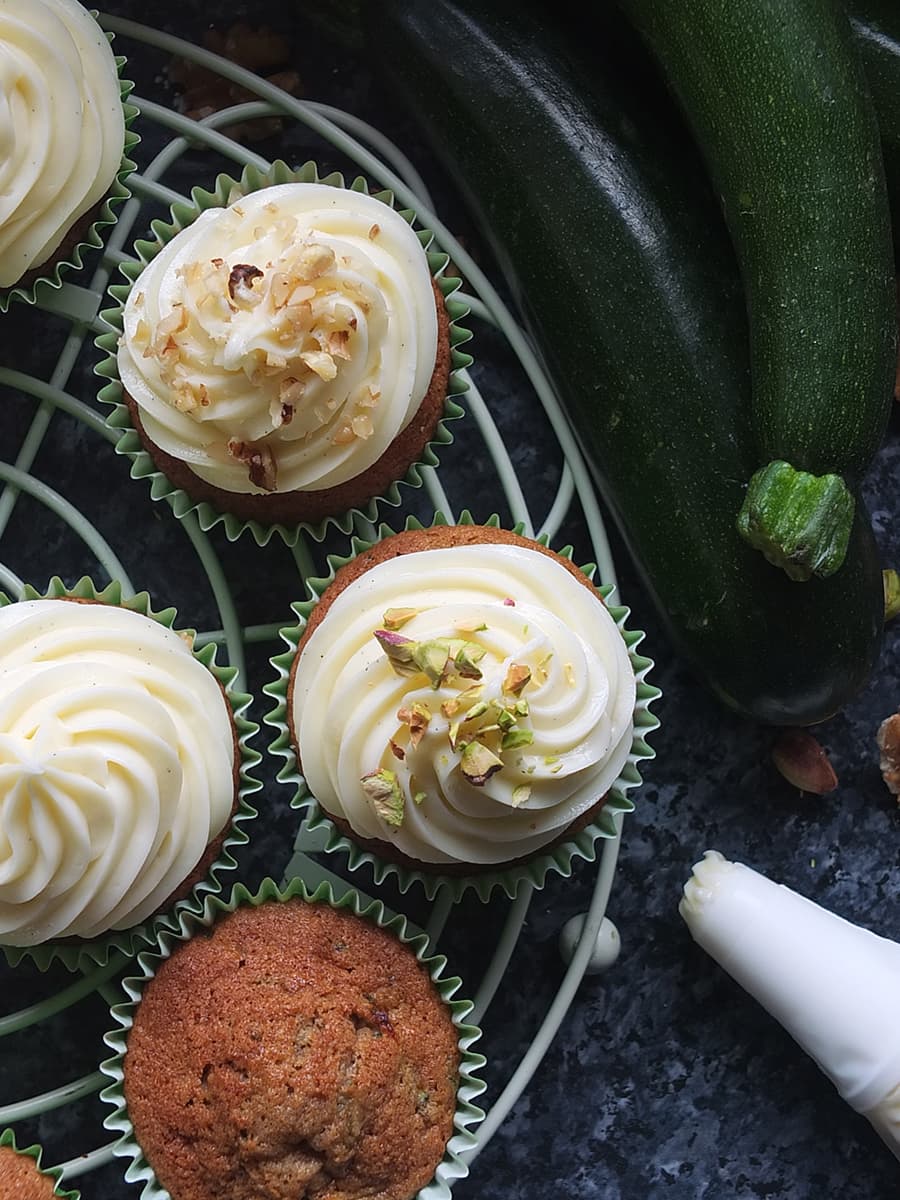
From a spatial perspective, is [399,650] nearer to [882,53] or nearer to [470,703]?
[470,703]

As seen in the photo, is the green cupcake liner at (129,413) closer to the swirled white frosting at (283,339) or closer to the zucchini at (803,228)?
the swirled white frosting at (283,339)

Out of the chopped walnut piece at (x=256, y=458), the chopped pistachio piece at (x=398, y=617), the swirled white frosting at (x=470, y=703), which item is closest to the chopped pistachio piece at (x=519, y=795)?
the swirled white frosting at (x=470, y=703)

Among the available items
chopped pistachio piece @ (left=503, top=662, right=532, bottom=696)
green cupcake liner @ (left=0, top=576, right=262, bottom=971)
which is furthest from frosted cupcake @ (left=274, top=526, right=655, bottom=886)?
green cupcake liner @ (left=0, top=576, right=262, bottom=971)

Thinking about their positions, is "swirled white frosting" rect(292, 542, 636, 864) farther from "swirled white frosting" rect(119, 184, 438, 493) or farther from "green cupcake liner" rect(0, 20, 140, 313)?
"green cupcake liner" rect(0, 20, 140, 313)

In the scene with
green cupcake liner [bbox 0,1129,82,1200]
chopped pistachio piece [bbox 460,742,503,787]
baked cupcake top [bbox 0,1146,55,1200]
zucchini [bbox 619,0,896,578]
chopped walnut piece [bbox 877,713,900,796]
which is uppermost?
zucchini [bbox 619,0,896,578]

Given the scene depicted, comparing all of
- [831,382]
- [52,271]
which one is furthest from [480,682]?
[52,271]
